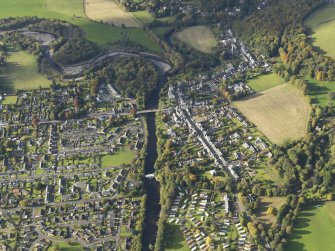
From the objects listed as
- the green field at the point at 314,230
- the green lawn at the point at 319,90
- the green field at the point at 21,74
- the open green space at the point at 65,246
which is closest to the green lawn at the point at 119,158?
the open green space at the point at 65,246

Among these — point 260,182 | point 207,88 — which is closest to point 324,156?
point 260,182

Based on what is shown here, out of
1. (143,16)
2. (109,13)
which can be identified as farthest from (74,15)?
(143,16)

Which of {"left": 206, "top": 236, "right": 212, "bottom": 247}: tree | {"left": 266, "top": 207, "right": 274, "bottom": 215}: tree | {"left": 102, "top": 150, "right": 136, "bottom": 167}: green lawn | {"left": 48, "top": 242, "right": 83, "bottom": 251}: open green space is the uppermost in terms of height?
{"left": 102, "top": 150, "right": 136, "bottom": 167}: green lawn

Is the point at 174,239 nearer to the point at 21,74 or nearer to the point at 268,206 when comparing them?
the point at 268,206

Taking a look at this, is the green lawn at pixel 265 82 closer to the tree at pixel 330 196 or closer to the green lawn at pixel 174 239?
the tree at pixel 330 196

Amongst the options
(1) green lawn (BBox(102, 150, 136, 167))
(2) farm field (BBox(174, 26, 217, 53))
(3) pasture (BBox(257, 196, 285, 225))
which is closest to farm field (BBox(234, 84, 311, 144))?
(3) pasture (BBox(257, 196, 285, 225))

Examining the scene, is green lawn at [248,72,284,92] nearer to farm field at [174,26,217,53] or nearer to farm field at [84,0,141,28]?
farm field at [174,26,217,53]

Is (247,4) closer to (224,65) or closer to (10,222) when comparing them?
(224,65)
